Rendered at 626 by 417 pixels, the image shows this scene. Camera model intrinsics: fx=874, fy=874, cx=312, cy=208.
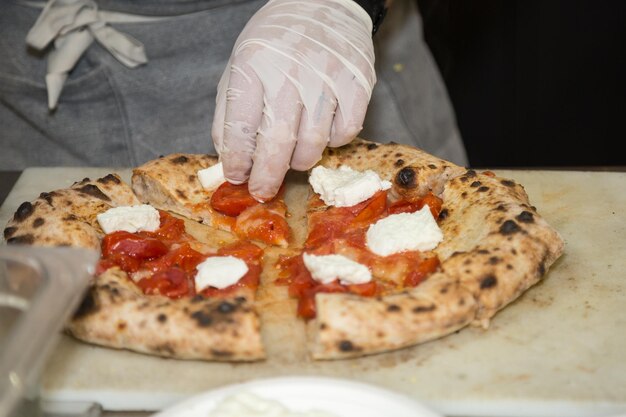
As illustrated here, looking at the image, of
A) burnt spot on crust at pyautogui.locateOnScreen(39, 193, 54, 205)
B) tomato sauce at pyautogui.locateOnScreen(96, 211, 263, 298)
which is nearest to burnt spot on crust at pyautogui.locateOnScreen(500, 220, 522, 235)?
tomato sauce at pyautogui.locateOnScreen(96, 211, 263, 298)

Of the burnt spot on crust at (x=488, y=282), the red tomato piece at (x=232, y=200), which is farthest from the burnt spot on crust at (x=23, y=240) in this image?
the burnt spot on crust at (x=488, y=282)

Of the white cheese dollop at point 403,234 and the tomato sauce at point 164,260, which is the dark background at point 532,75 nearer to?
the white cheese dollop at point 403,234

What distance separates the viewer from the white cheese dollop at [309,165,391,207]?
361cm

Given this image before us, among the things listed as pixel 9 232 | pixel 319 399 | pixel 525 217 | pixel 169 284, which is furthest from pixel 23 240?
pixel 525 217

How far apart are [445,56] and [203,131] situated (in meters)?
3.68

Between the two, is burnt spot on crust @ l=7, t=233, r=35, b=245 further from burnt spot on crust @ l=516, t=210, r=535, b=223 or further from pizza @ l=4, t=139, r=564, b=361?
burnt spot on crust @ l=516, t=210, r=535, b=223

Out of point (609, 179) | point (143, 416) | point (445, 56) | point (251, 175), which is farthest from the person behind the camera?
point (445, 56)

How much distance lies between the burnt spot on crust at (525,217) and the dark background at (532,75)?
4.49 meters

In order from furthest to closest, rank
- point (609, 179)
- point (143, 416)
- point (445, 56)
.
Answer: point (445, 56) → point (609, 179) → point (143, 416)

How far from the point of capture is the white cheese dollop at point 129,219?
3404 millimetres

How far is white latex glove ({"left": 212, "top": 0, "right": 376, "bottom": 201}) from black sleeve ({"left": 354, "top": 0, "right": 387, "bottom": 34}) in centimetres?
42

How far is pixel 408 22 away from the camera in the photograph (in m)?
5.39

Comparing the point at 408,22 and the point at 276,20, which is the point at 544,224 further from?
the point at 408,22

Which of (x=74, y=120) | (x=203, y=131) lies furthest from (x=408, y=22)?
(x=74, y=120)
